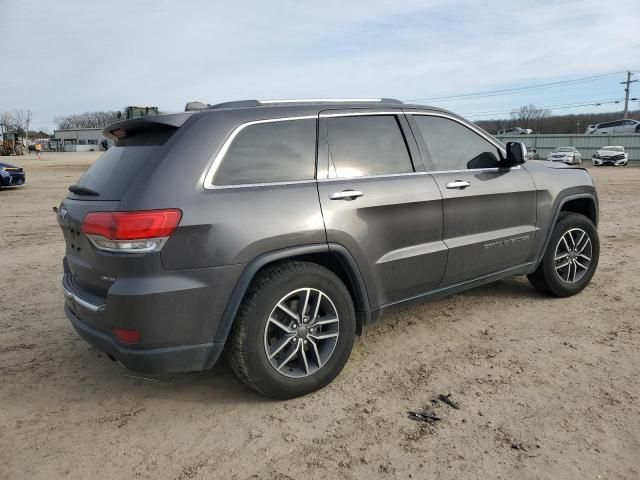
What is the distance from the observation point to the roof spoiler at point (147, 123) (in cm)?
282

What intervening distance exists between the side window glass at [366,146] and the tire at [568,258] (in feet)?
6.16

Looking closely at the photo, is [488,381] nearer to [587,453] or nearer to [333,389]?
[587,453]

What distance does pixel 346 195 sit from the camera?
3.07 meters

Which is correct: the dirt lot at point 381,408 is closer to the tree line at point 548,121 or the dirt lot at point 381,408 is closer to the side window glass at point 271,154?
the side window glass at point 271,154

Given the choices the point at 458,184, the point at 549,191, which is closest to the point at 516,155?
the point at 549,191

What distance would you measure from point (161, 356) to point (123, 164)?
117 centimetres

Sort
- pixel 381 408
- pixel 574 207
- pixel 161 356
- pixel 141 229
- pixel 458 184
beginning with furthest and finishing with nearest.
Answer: pixel 574 207
pixel 458 184
pixel 381 408
pixel 161 356
pixel 141 229

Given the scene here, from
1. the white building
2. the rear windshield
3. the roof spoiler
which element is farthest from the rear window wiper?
the white building

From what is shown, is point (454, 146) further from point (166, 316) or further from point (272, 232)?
point (166, 316)

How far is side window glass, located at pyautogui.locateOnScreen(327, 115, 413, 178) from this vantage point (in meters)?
3.20

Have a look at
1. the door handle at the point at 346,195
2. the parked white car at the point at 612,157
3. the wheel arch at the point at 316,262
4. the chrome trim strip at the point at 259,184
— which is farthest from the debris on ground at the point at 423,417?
the parked white car at the point at 612,157

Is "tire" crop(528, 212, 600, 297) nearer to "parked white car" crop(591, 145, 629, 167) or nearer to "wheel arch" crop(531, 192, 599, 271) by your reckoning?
"wheel arch" crop(531, 192, 599, 271)

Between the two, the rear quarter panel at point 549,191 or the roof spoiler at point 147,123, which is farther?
the rear quarter panel at point 549,191

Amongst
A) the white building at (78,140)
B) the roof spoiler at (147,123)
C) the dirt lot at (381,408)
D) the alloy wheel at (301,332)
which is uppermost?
the white building at (78,140)
